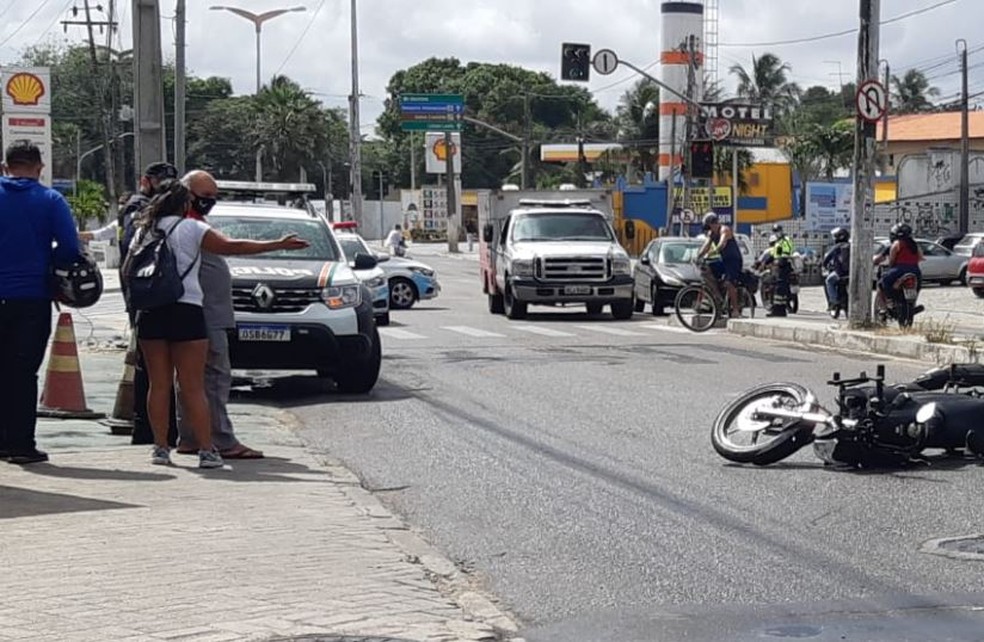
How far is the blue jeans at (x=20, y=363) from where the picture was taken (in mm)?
9914

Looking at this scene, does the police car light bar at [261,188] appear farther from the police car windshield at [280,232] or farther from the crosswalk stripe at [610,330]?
the crosswalk stripe at [610,330]

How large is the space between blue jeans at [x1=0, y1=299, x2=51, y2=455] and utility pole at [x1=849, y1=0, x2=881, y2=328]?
13.7 meters

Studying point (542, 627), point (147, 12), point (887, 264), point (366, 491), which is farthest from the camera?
point (887, 264)

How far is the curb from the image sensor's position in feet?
59.5

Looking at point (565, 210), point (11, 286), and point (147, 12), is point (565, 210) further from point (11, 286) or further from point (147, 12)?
point (11, 286)

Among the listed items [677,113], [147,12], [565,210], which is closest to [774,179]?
[677,113]

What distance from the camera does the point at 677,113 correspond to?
80438mm

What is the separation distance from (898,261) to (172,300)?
49.5 ft

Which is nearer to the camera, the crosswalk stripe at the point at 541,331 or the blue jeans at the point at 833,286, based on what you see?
the crosswalk stripe at the point at 541,331

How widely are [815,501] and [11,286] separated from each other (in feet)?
16.4

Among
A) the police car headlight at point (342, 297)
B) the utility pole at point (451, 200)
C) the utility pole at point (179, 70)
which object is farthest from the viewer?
the utility pole at point (451, 200)

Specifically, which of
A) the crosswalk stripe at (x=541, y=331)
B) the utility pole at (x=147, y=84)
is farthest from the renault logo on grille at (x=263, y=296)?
the crosswalk stripe at (x=541, y=331)

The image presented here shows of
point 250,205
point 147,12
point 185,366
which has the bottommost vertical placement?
point 185,366

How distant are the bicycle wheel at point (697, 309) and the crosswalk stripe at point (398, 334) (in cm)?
424
